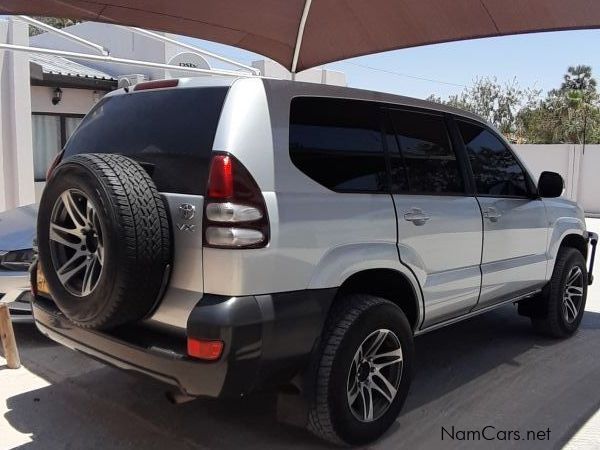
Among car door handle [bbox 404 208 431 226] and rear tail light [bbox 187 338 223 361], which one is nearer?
rear tail light [bbox 187 338 223 361]

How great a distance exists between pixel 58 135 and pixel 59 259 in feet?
31.2

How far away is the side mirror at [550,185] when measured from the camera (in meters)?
5.04

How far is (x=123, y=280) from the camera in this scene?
274cm

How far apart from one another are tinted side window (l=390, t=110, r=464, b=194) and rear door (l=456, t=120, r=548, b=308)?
0.26m

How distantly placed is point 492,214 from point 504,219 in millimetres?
207

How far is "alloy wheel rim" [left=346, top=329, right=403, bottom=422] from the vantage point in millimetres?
3379

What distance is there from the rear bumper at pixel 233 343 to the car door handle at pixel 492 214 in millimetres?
1699

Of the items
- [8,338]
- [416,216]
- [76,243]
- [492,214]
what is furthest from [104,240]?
[492,214]

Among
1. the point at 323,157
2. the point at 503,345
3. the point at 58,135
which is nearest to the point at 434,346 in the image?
the point at 503,345

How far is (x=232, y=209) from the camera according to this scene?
279 cm

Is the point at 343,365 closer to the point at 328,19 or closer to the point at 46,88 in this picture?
the point at 328,19

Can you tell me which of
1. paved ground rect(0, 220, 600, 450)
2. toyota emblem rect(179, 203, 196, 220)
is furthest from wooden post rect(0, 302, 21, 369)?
toyota emblem rect(179, 203, 196, 220)

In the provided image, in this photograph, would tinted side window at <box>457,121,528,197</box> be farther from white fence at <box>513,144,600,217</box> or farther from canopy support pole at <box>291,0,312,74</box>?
white fence at <box>513,144,600,217</box>

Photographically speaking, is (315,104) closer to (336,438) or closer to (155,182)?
(155,182)
